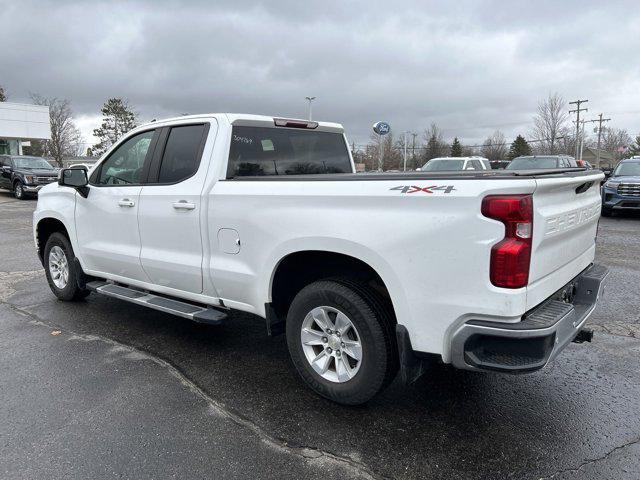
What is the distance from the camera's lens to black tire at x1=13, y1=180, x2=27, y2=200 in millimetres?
20964

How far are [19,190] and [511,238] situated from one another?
76.0 ft

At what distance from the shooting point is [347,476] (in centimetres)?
265

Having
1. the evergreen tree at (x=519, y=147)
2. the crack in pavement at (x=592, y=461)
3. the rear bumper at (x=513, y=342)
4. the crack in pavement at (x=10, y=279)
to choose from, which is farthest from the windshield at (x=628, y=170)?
the evergreen tree at (x=519, y=147)

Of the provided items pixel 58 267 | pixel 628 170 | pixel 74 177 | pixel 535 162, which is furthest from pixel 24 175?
pixel 628 170

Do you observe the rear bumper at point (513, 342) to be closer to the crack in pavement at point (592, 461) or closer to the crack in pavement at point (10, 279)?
the crack in pavement at point (592, 461)

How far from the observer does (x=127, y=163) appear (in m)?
4.86

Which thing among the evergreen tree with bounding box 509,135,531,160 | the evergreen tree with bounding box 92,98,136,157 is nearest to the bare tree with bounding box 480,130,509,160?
the evergreen tree with bounding box 509,135,531,160

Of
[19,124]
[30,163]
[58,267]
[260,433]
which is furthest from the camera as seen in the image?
[19,124]

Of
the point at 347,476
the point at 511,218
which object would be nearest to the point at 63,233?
the point at 347,476

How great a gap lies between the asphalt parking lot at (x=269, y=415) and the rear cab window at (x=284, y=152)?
1.60 meters

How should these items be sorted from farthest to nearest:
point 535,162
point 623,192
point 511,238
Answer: point 535,162
point 623,192
point 511,238

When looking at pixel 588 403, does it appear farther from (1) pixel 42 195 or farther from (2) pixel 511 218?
(1) pixel 42 195

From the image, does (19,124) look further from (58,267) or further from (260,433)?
(260,433)

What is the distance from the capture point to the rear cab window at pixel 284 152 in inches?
163
